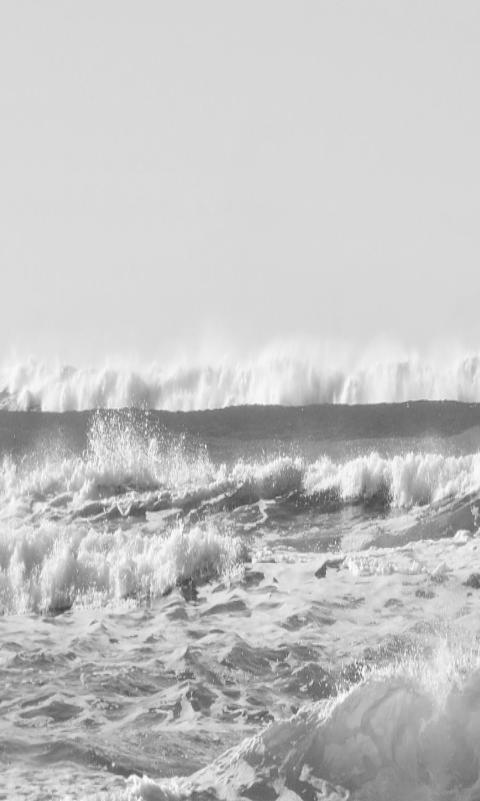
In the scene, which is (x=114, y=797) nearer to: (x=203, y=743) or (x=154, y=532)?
(x=203, y=743)

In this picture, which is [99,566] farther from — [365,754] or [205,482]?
[205,482]

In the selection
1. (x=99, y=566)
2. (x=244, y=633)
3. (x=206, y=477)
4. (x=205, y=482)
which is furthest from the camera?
(x=206, y=477)

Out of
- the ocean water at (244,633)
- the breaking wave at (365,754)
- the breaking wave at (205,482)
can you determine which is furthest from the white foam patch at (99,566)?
the breaking wave at (205,482)

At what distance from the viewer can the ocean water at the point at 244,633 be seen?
10.4m

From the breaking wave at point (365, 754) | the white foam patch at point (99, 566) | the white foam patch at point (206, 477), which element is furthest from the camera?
the white foam patch at point (206, 477)

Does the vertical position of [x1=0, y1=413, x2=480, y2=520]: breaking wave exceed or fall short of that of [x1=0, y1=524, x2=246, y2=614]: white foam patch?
it exceeds it

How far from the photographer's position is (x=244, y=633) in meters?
17.5

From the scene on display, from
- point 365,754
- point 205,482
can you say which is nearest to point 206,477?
point 205,482

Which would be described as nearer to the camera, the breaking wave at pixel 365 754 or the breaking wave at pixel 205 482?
the breaking wave at pixel 365 754

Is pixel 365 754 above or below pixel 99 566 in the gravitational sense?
below

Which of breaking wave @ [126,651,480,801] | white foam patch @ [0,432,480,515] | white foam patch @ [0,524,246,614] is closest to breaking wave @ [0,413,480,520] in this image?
white foam patch @ [0,432,480,515]

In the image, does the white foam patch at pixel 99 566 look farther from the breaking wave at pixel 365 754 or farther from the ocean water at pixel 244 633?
the breaking wave at pixel 365 754

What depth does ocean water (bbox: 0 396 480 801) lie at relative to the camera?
411 inches

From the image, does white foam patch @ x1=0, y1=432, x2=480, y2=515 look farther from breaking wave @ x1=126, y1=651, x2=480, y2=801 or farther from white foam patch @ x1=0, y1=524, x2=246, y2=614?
breaking wave @ x1=126, y1=651, x2=480, y2=801
